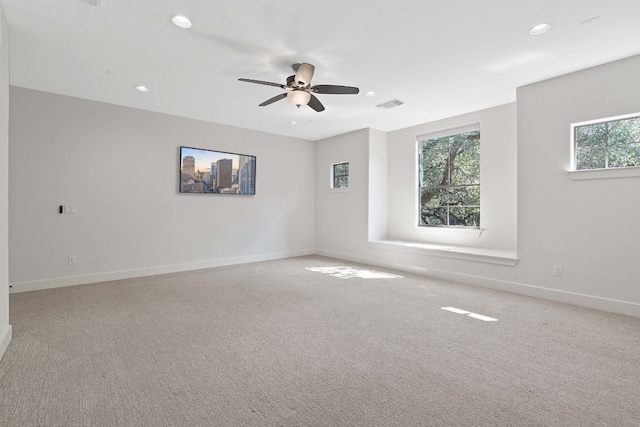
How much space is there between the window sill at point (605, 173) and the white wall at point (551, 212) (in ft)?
0.16

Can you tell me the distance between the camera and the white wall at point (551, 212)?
3416 millimetres

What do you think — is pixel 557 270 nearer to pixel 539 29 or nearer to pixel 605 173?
pixel 605 173

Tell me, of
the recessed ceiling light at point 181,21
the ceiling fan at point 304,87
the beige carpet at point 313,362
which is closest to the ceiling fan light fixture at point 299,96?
the ceiling fan at point 304,87

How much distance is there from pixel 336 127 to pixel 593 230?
14.9 feet

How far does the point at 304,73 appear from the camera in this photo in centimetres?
333

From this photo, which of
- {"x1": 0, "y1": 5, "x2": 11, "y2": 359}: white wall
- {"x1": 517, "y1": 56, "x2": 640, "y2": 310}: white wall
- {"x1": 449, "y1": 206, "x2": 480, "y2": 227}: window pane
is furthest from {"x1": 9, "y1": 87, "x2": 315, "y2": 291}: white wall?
{"x1": 517, "y1": 56, "x2": 640, "y2": 310}: white wall

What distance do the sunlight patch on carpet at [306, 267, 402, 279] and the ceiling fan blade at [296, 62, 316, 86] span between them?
314 centimetres

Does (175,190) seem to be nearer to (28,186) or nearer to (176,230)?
(176,230)

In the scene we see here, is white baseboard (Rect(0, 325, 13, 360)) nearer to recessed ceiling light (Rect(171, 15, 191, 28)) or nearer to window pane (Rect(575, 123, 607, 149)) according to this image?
recessed ceiling light (Rect(171, 15, 191, 28))

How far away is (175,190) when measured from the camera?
18.3ft

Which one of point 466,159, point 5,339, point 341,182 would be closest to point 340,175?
point 341,182

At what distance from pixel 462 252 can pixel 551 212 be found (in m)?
1.29

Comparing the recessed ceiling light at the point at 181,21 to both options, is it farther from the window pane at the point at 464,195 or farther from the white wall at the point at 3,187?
the window pane at the point at 464,195

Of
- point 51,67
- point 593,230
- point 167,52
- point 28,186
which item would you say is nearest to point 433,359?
point 593,230
